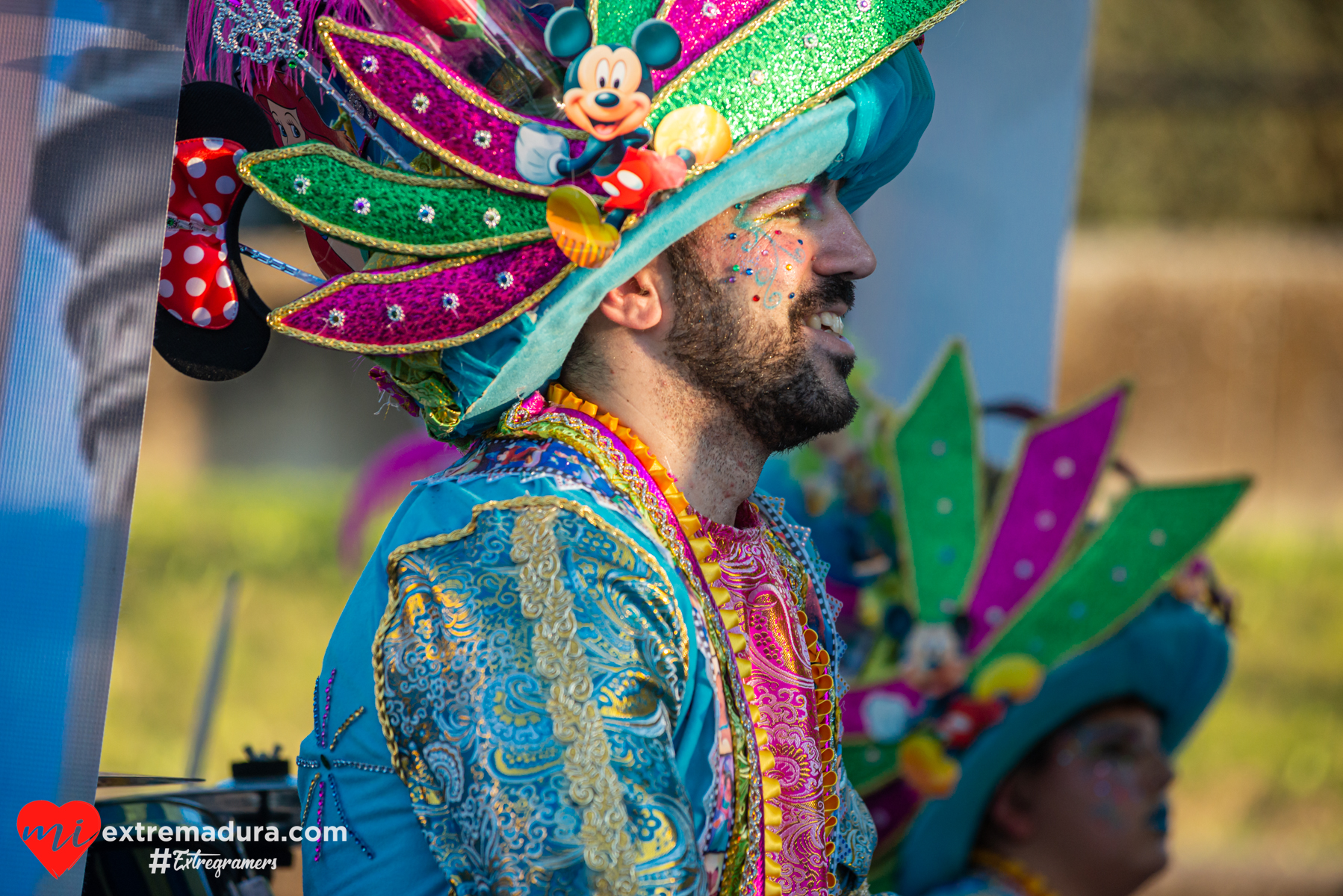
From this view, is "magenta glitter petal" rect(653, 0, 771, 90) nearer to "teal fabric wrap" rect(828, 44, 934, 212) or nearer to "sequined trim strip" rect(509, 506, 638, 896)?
"teal fabric wrap" rect(828, 44, 934, 212)

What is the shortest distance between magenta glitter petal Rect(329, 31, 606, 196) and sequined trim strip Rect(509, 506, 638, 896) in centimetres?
48

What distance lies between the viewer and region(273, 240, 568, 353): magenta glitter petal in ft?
4.99

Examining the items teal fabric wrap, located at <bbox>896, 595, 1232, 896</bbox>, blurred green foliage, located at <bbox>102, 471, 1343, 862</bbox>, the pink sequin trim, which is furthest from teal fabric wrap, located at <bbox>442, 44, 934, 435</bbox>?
blurred green foliage, located at <bbox>102, 471, 1343, 862</bbox>

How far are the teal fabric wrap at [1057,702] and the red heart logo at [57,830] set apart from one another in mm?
2037

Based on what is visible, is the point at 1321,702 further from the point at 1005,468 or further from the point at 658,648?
the point at 658,648

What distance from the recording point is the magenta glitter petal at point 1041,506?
9.60ft

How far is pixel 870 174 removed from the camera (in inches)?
69.4

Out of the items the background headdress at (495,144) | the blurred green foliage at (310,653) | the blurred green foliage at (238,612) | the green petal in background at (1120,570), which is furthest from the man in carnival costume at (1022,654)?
the blurred green foliage at (310,653)

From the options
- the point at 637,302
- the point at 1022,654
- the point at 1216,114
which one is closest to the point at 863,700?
the point at 1022,654

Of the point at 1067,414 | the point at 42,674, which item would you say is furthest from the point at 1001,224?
the point at 42,674

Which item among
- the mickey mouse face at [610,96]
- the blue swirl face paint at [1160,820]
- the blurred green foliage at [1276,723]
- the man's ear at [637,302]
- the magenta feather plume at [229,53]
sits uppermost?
the blurred green foliage at [1276,723]

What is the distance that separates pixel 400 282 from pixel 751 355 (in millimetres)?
447

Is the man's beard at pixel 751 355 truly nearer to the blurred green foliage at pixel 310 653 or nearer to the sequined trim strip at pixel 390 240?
the sequined trim strip at pixel 390 240

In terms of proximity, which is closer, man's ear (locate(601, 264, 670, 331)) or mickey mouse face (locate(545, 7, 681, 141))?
mickey mouse face (locate(545, 7, 681, 141))
